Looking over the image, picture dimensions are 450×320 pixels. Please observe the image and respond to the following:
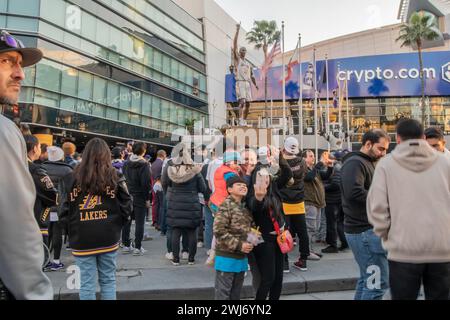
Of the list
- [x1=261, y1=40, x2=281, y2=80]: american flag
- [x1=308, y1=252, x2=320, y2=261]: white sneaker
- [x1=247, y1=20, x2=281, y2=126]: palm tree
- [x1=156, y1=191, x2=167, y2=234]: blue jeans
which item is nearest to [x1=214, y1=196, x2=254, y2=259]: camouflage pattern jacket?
[x1=308, y1=252, x2=320, y2=261]: white sneaker

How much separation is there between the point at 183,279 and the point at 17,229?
13.6 feet

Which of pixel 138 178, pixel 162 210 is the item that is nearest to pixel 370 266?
pixel 138 178

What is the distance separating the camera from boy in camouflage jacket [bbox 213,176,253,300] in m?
3.58

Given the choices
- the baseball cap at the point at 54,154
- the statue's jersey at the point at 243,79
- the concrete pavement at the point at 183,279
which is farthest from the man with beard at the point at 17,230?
the statue's jersey at the point at 243,79

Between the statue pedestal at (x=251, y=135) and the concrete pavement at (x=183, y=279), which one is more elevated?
the statue pedestal at (x=251, y=135)

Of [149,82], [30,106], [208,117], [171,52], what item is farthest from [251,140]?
[208,117]

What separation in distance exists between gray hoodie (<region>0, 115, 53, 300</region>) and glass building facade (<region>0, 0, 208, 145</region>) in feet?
57.2

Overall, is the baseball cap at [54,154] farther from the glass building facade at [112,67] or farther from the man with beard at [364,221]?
the glass building facade at [112,67]

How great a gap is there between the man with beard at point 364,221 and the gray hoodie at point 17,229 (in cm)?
310

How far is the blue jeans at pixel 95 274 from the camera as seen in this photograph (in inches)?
143

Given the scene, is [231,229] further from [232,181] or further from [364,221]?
[364,221]

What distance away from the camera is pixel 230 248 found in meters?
3.53
